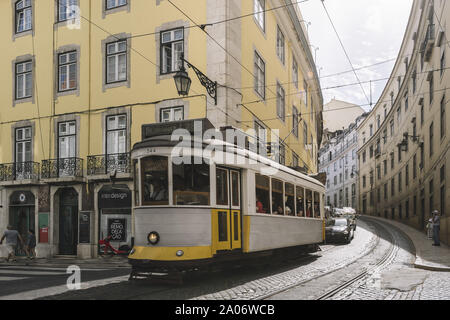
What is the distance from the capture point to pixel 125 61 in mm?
19703

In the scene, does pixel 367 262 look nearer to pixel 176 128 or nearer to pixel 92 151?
pixel 176 128

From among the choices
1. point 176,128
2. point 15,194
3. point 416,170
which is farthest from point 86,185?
point 416,170

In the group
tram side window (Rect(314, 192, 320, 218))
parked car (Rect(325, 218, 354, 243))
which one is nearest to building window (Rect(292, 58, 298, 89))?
parked car (Rect(325, 218, 354, 243))

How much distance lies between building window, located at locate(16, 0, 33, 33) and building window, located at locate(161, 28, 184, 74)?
7.46 m

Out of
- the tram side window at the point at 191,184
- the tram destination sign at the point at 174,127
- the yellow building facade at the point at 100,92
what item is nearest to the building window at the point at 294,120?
the yellow building facade at the point at 100,92

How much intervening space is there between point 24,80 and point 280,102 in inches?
482

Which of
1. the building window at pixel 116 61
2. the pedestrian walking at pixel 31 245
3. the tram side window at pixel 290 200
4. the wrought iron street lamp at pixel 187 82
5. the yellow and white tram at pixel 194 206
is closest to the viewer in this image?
the yellow and white tram at pixel 194 206

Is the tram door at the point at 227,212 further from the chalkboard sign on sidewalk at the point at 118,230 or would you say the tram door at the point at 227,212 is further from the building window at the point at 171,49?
the chalkboard sign on sidewalk at the point at 118,230

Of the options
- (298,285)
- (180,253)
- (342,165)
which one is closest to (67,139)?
(180,253)

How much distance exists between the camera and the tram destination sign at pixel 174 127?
10.6 m

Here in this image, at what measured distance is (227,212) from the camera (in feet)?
33.1

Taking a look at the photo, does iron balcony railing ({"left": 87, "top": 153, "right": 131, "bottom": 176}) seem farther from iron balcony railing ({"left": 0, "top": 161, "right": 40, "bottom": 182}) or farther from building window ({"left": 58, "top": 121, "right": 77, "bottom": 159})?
iron balcony railing ({"left": 0, "top": 161, "right": 40, "bottom": 182})

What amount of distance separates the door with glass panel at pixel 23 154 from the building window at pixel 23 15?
467cm

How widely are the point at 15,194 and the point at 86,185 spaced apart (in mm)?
4199
